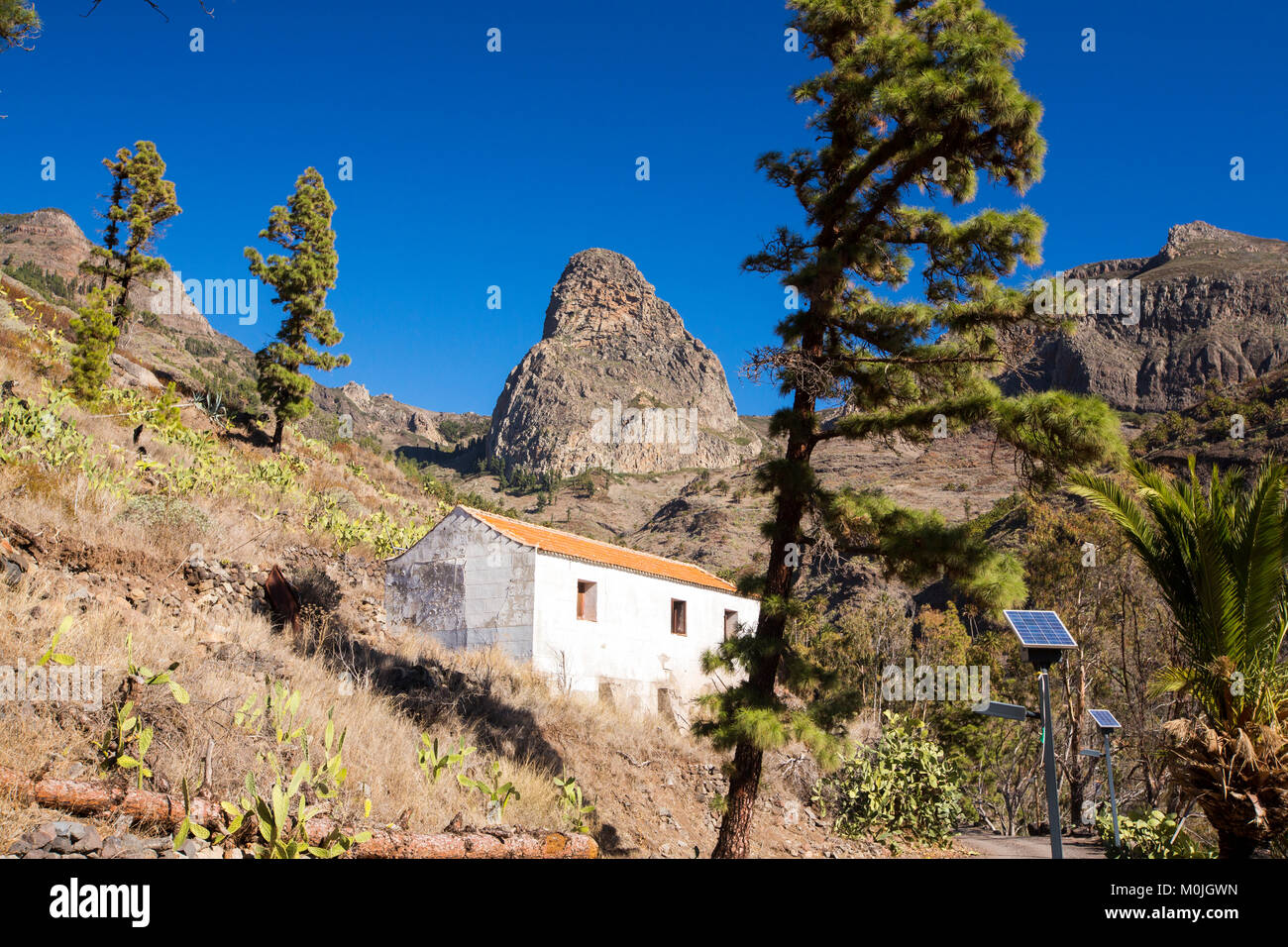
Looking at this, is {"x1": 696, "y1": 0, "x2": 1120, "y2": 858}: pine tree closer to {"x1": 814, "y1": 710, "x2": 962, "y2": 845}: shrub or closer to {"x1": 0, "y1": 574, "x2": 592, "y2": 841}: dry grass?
{"x1": 0, "y1": 574, "x2": 592, "y2": 841}: dry grass

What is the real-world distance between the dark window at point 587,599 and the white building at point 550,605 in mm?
28

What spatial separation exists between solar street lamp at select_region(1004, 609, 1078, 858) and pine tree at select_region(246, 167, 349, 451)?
32854 mm

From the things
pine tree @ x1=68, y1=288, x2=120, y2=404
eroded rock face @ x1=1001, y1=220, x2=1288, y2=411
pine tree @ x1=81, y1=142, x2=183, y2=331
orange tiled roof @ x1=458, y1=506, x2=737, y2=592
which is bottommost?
orange tiled roof @ x1=458, y1=506, x2=737, y2=592

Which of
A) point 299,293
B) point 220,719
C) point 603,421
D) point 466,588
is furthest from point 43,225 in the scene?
point 220,719

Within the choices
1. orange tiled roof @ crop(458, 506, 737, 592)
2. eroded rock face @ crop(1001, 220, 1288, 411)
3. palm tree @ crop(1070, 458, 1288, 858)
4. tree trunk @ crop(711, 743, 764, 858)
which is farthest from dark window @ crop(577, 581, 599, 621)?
eroded rock face @ crop(1001, 220, 1288, 411)

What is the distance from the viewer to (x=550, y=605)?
2166 centimetres

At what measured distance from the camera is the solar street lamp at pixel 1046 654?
7.18 metres

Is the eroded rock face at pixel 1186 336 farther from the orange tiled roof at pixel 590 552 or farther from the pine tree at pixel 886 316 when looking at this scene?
the pine tree at pixel 886 316

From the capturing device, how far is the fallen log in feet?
20.3

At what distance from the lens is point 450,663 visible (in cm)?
1781

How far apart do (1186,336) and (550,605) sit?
113 metres
